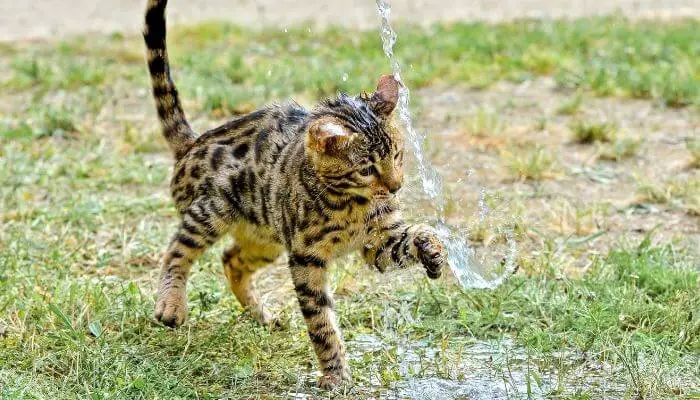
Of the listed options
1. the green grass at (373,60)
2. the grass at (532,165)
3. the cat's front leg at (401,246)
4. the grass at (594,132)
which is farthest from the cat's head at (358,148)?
the green grass at (373,60)

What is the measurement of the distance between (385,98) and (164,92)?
1434mm

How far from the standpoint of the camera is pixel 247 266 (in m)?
5.96

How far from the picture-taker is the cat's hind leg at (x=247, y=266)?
19.5ft

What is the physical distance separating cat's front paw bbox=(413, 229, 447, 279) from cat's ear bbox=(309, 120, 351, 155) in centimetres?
58

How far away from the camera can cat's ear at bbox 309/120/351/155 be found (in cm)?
498

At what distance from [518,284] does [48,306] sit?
8.02ft

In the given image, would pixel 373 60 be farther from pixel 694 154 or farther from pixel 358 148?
pixel 358 148

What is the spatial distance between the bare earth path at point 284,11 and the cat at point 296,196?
25.0ft

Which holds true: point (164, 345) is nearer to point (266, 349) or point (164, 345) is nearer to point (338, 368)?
point (266, 349)

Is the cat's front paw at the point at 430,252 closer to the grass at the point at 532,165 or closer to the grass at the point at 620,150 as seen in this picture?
the grass at the point at 532,165

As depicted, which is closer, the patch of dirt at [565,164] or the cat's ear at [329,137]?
the cat's ear at [329,137]

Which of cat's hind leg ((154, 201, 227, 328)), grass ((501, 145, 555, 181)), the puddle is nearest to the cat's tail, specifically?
cat's hind leg ((154, 201, 227, 328))

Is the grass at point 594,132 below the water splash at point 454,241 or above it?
below

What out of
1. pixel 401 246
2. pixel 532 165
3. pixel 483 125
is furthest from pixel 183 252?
pixel 483 125
